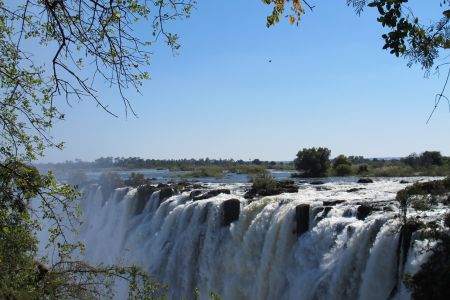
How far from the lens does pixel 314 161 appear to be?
51094mm

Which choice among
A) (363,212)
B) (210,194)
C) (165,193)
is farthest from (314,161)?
(363,212)

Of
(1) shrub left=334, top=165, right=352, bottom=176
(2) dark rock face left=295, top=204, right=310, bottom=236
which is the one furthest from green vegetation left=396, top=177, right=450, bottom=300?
(1) shrub left=334, top=165, right=352, bottom=176

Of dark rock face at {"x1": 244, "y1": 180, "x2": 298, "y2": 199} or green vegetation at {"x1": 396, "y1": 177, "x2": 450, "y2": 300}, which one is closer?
green vegetation at {"x1": 396, "y1": 177, "x2": 450, "y2": 300}

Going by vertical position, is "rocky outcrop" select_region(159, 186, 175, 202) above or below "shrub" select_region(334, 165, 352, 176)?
below

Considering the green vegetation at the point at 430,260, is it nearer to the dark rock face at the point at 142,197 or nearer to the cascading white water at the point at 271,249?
the cascading white water at the point at 271,249

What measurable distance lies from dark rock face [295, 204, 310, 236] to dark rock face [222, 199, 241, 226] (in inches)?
168

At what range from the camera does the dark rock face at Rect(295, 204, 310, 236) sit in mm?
15977

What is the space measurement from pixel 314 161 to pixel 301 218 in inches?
1405

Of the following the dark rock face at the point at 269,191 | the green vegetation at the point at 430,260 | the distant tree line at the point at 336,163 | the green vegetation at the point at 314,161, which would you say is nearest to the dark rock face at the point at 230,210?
the dark rock face at the point at 269,191

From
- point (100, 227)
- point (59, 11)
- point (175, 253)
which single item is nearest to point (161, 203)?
point (175, 253)

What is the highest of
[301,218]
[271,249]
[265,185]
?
[265,185]

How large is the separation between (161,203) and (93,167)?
47.8 metres

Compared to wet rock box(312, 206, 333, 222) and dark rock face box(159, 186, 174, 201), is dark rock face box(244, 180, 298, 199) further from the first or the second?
wet rock box(312, 206, 333, 222)

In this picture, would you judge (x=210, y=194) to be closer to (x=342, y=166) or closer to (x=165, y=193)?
(x=165, y=193)
